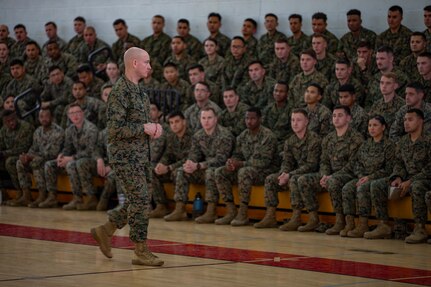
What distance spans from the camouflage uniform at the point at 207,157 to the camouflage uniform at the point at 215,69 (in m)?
1.77

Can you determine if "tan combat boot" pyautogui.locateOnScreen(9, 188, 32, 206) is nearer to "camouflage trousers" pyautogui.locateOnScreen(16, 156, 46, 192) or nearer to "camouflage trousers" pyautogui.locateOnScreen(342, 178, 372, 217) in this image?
"camouflage trousers" pyautogui.locateOnScreen(16, 156, 46, 192)

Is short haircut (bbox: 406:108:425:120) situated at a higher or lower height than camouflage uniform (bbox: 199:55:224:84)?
lower

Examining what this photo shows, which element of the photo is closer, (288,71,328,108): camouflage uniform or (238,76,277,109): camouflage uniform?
(288,71,328,108): camouflage uniform

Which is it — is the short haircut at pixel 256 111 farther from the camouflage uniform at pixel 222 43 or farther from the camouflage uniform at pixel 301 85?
the camouflage uniform at pixel 222 43

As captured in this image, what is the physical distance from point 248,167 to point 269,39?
3.11 m

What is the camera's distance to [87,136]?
1467cm

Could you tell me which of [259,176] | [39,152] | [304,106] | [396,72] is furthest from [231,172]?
[39,152]

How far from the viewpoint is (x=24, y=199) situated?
1513 cm

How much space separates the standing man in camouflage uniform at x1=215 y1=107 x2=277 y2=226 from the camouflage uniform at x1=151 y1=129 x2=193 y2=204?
0.94 meters

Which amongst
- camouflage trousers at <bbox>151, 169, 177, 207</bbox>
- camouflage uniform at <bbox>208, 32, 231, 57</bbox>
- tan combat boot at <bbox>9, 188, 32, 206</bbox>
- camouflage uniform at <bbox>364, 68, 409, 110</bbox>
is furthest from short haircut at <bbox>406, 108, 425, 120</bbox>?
tan combat boot at <bbox>9, 188, 32, 206</bbox>

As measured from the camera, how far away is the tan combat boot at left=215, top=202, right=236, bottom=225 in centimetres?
1277

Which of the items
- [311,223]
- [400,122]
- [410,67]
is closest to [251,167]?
[311,223]

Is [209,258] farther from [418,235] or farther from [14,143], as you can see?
[14,143]

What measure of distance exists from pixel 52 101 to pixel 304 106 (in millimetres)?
4915
